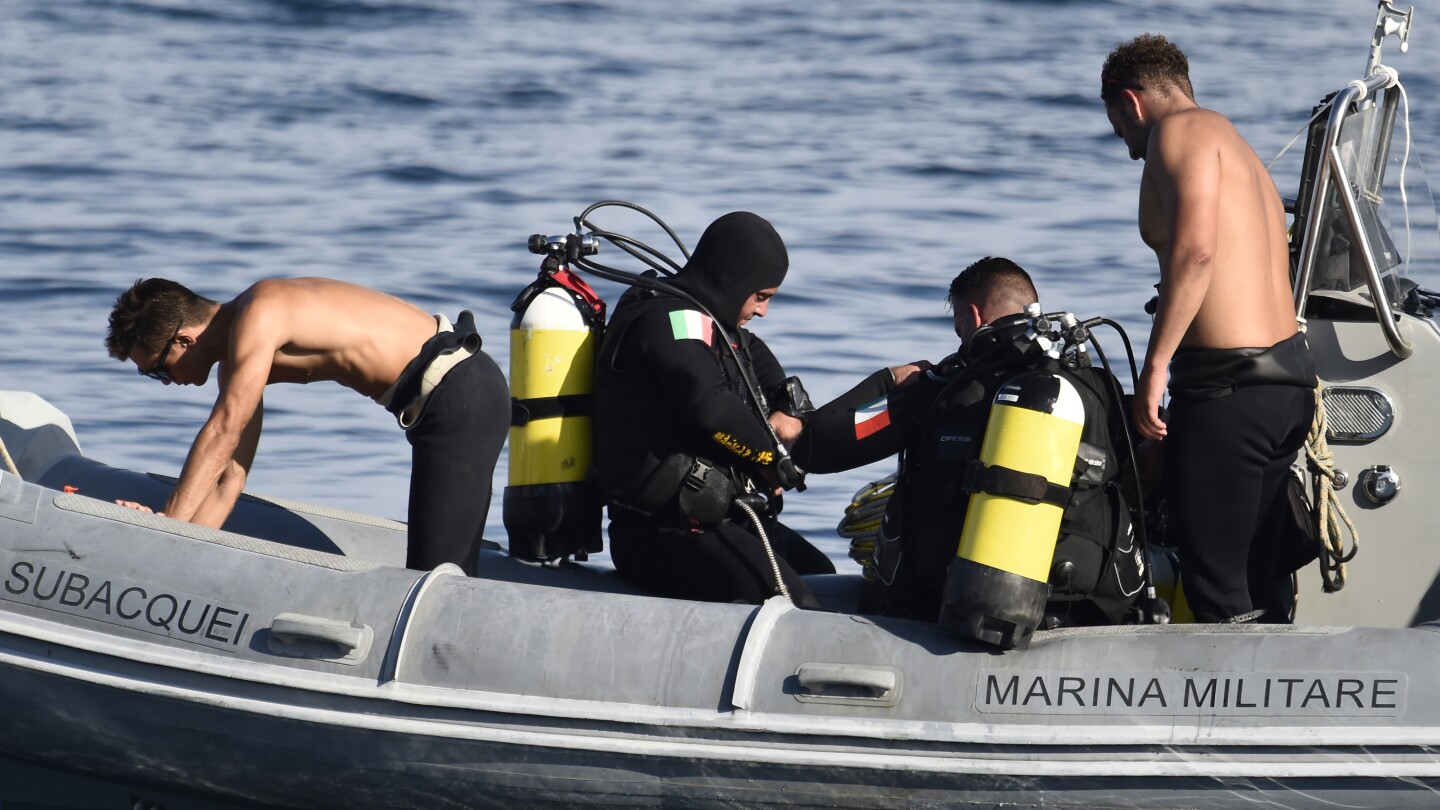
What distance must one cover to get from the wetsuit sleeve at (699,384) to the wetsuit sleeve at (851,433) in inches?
4.1

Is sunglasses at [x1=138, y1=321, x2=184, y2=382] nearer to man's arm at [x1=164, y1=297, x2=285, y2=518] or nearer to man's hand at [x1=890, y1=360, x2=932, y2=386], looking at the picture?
man's arm at [x1=164, y1=297, x2=285, y2=518]

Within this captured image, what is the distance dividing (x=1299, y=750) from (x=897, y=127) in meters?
12.7

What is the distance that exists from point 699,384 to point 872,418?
0.42 m

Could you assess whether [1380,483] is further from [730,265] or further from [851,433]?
[730,265]

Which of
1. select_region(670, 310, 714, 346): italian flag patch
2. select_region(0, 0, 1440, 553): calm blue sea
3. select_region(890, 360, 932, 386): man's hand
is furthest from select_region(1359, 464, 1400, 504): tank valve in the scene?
select_region(0, 0, 1440, 553): calm blue sea

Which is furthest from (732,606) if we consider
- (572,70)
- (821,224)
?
(572,70)

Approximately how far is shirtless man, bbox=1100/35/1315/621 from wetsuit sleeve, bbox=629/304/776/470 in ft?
3.05

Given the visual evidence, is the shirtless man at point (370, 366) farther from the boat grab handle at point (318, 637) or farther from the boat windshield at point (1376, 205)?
the boat windshield at point (1376, 205)

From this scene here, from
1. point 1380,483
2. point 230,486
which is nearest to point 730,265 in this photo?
point 230,486

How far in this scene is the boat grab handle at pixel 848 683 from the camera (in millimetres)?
3768

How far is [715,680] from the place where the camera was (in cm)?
384

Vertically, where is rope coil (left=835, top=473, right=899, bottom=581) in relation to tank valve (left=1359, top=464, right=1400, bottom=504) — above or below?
below

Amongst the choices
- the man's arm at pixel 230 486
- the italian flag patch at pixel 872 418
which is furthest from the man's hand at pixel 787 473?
the man's arm at pixel 230 486

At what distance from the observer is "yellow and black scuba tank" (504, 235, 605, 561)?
14.9 feet
